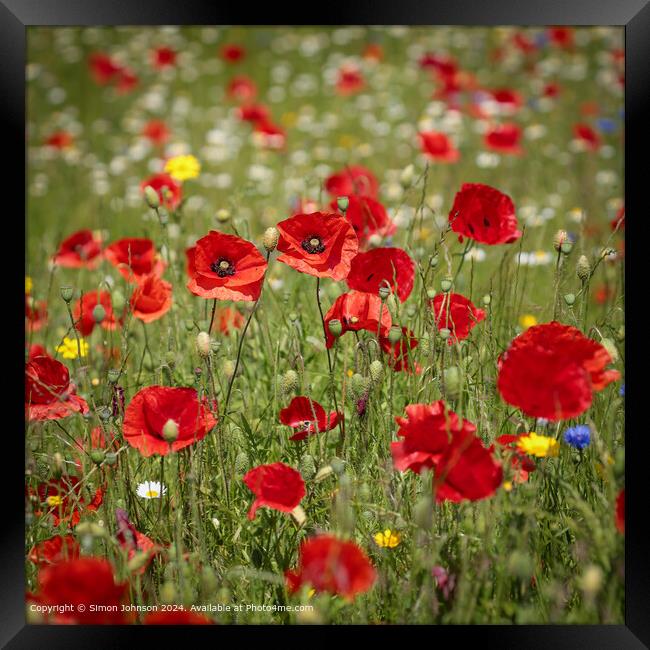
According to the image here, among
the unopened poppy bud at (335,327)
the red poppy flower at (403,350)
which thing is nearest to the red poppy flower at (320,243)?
the unopened poppy bud at (335,327)

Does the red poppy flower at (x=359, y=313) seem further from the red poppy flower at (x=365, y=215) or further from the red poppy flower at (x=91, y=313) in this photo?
the red poppy flower at (x=91, y=313)

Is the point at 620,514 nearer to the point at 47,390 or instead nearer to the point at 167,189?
the point at 47,390

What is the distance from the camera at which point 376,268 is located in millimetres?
1939

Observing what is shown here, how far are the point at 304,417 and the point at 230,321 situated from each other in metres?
0.65

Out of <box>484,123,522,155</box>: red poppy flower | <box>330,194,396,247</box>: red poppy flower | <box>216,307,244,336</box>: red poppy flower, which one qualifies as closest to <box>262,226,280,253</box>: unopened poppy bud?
<box>330,194,396,247</box>: red poppy flower

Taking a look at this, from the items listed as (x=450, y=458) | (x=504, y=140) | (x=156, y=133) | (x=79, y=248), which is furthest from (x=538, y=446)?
(x=156, y=133)

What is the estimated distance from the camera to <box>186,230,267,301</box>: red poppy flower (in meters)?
1.77

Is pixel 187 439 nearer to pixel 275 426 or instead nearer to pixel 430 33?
pixel 275 426

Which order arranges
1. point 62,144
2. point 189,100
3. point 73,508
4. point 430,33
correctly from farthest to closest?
point 430,33 < point 189,100 < point 62,144 < point 73,508

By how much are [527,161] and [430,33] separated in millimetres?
2309

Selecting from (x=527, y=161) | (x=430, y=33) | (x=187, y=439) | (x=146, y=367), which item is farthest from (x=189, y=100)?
(x=187, y=439)

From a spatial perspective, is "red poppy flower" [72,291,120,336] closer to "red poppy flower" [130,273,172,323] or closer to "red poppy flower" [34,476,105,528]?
"red poppy flower" [130,273,172,323]

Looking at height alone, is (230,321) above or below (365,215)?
below
